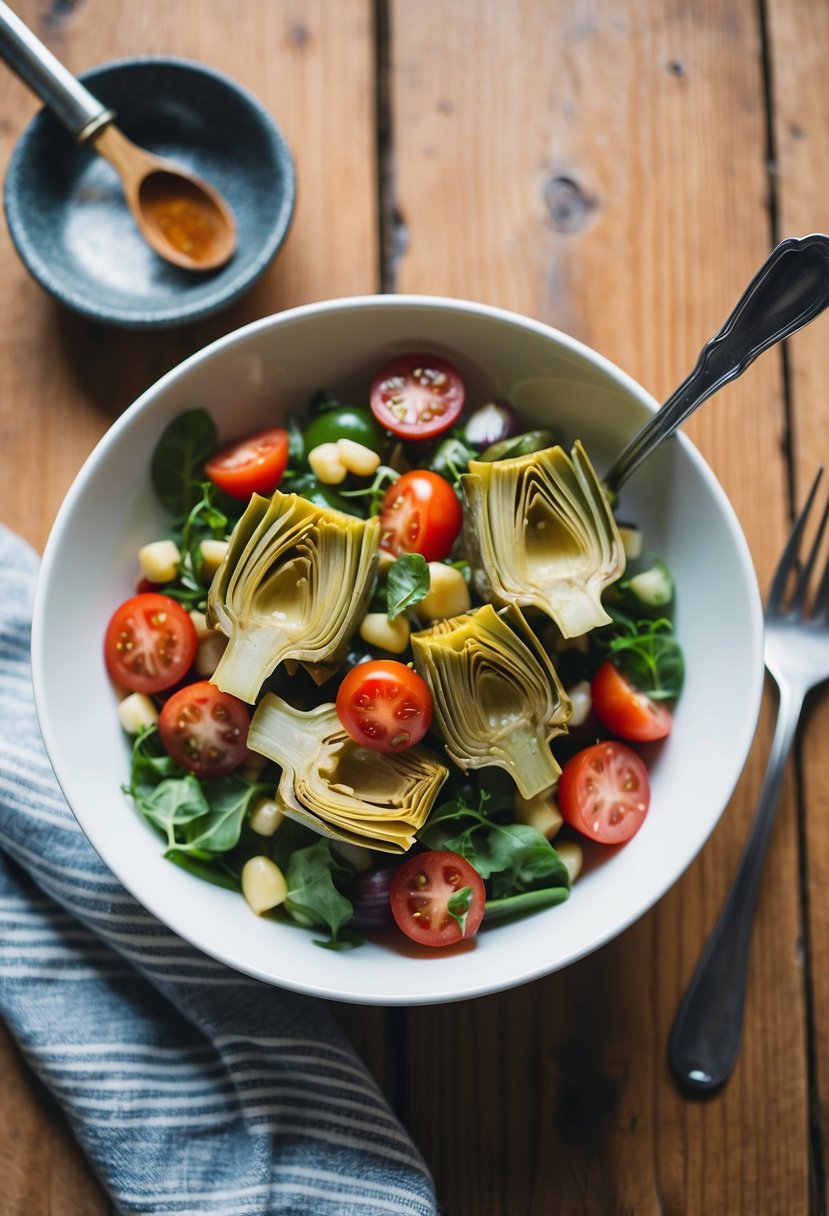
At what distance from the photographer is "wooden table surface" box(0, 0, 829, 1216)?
2.01 m

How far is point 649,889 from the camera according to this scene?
172 cm

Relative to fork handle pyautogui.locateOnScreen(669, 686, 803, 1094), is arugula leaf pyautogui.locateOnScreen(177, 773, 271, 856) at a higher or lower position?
higher

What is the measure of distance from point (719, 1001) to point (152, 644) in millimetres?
1231

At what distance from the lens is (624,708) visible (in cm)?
A: 180

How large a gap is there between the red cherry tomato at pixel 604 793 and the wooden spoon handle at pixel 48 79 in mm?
1496

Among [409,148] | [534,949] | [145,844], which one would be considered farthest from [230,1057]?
[409,148]

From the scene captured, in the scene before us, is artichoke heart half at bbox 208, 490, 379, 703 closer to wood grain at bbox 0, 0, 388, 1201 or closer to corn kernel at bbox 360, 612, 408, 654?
corn kernel at bbox 360, 612, 408, 654

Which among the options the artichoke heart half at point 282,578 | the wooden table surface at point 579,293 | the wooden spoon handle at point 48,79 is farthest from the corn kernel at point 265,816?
the wooden spoon handle at point 48,79

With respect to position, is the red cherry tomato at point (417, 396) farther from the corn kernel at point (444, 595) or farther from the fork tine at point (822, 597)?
the fork tine at point (822, 597)

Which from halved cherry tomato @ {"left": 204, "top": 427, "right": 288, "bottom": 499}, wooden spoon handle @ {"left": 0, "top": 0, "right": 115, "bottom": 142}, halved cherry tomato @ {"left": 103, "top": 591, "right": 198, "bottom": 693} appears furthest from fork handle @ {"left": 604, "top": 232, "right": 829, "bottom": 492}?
wooden spoon handle @ {"left": 0, "top": 0, "right": 115, "bottom": 142}

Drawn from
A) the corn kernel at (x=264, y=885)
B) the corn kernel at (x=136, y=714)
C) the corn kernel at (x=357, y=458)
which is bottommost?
the corn kernel at (x=264, y=885)

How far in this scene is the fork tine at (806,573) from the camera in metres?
2.05

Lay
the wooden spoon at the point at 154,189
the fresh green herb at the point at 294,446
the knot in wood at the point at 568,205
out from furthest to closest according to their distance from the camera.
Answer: the knot in wood at the point at 568,205 → the wooden spoon at the point at 154,189 → the fresh green herb at the point at 294,446

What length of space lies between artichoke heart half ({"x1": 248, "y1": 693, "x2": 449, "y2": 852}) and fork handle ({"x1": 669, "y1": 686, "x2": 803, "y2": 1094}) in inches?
28.1
